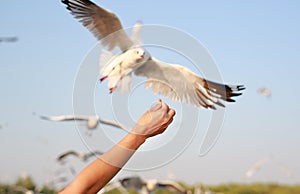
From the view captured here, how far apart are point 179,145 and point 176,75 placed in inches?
159

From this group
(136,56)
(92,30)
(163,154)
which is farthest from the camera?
(92,30)

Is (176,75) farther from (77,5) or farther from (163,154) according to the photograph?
(163,154)

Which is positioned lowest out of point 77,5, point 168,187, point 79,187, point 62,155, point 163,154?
point 168,187

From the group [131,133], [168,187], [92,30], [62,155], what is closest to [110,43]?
[92,30]

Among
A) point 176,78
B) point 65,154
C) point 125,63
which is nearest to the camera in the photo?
point 125,63

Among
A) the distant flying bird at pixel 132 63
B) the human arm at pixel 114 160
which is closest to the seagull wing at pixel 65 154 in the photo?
the distant flying bird at pixel 132 63

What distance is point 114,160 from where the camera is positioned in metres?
0.98

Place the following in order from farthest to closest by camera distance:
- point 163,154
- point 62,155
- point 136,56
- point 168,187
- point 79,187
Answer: point 168,187
point 62,155
point 136,56
point 163,154
point 79,187

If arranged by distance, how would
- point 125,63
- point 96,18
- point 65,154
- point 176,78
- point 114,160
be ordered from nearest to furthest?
point 114,160, point 125,63, point 176,78, point 96,18, point 65,154

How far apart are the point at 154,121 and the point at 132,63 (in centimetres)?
391

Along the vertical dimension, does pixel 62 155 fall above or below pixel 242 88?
below

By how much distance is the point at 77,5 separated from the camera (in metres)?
5.71

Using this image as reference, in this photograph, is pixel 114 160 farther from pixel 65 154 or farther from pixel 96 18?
pixel 65 154

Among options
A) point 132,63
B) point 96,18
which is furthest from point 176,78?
point 96,18
